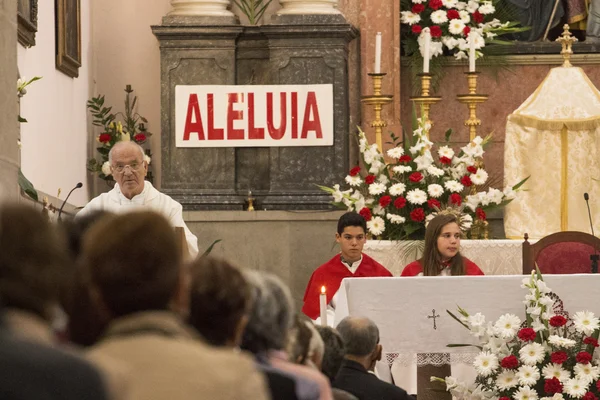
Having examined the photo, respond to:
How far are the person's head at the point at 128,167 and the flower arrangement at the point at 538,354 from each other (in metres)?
1.92

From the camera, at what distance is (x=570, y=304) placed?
733cm

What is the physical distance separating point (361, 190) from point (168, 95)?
2.29 m

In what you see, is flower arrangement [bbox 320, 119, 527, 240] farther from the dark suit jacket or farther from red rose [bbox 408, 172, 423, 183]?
the dark suit jacket

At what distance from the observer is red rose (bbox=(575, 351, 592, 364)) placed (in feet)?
22.4

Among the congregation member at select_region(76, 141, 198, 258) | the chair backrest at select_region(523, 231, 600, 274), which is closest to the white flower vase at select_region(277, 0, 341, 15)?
the chair backrest at select_region(523, 231, 600, 274)

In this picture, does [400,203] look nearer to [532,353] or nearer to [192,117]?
[192,117]

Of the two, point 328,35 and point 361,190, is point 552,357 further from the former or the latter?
point 328,35

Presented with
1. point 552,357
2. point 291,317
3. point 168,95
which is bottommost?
point 552,357

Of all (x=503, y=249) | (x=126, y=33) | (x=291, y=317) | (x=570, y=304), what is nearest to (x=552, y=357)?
(x=570, y=304)

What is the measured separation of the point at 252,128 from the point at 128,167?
12.5 ft

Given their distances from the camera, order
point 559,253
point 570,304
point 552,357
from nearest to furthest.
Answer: point 552,357 < point 570,304 < point 559,253

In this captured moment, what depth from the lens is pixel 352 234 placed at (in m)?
8.40

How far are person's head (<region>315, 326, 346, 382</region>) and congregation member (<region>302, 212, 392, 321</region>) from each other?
4104 millimetres

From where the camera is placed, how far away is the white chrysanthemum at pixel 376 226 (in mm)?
9523
